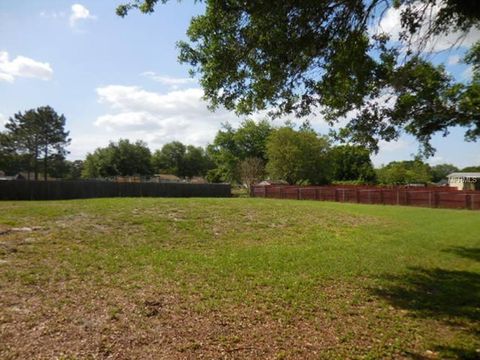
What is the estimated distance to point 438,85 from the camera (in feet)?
42.4

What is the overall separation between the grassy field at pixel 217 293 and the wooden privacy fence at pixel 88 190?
1665 cm

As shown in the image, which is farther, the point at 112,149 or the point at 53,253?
the point at 112,149

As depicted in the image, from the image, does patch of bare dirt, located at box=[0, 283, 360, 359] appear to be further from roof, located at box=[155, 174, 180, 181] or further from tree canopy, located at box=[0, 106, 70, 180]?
roof, located at box=[155, 174, 180, 181]

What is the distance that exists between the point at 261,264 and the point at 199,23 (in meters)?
5.62

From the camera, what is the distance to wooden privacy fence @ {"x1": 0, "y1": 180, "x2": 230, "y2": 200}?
2936 cm

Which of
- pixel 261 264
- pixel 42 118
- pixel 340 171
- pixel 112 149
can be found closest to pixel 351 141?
pixel 261 264

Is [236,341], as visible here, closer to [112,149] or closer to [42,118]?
[42,118]

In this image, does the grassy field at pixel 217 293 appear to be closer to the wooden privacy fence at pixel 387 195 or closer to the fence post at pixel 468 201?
the fence post at pixel 468 201

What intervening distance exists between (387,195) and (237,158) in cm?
4512

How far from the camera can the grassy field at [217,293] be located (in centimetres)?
550

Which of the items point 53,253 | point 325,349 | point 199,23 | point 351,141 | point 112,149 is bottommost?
point 325,349

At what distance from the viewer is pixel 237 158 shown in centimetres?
8119

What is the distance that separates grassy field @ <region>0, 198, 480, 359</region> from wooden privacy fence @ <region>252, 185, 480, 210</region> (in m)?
21.4

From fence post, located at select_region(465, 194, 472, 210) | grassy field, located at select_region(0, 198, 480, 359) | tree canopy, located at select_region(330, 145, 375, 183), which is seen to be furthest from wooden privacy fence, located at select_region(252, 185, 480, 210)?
tree canopy, located at select_region(330, 145, 375, 183)
